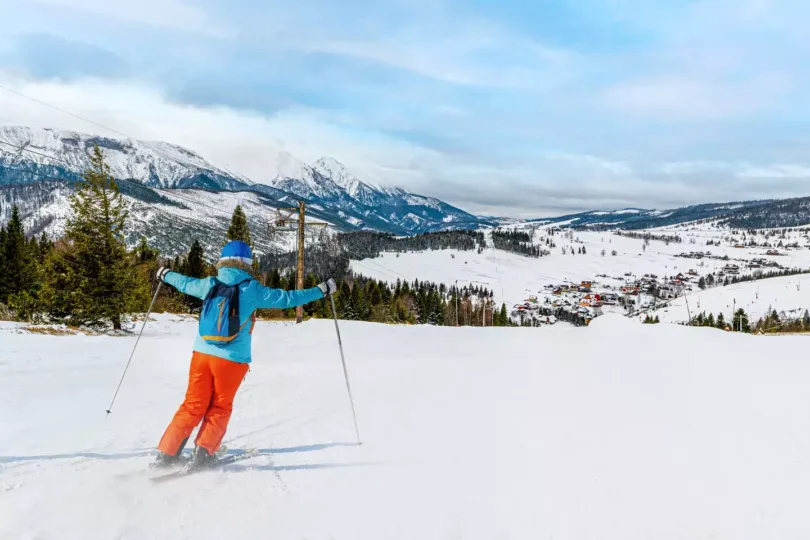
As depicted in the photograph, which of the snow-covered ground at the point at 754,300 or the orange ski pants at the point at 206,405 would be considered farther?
the snow-covered ground at the point at 754,300

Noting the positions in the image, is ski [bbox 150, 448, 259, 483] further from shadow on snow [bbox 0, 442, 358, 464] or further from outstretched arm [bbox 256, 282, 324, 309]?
outstretched arm [bbox 256, 282, 324, 309]

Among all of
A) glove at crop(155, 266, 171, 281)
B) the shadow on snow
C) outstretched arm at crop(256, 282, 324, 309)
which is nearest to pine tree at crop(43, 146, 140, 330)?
glove at crop(155, 266, 171, 281)

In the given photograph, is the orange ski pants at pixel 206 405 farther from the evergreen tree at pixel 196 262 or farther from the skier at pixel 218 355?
the evergreen tree at pixel 196 262

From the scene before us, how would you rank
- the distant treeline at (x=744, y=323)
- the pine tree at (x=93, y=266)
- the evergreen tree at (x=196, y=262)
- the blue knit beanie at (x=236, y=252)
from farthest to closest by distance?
1. the distant treeline at (x=744, y=323)
2. the evergreen tree at (x=196, y=262)
3. the pine tree at (x=93, y=266)
4. the blue knit beanie at (x=236, y=252)

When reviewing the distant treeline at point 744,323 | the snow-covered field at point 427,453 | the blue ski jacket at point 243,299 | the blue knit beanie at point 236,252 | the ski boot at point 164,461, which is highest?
the blue knit beanie at point 236,252

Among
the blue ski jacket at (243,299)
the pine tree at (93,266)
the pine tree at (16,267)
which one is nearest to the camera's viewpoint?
the blue ski jacket at (243,299)

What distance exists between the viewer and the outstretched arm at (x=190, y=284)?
195 inches

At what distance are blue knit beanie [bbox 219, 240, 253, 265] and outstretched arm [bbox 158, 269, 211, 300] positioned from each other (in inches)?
13.4

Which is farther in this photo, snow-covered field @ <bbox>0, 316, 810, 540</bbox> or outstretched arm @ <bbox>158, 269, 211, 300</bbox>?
outstretched arm @ <bbox>158, 269, 211, 300</bbox>

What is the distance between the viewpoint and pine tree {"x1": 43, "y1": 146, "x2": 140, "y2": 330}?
17.3 m

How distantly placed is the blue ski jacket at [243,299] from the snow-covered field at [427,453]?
1.22 meters

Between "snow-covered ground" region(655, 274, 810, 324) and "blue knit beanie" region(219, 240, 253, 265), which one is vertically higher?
"blue knit beanie" region(219, 240, 253, 265)

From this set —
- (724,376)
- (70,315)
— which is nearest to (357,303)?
(70,315)

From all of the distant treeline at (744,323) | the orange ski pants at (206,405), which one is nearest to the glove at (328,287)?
the orange ski pants at (206,405)
